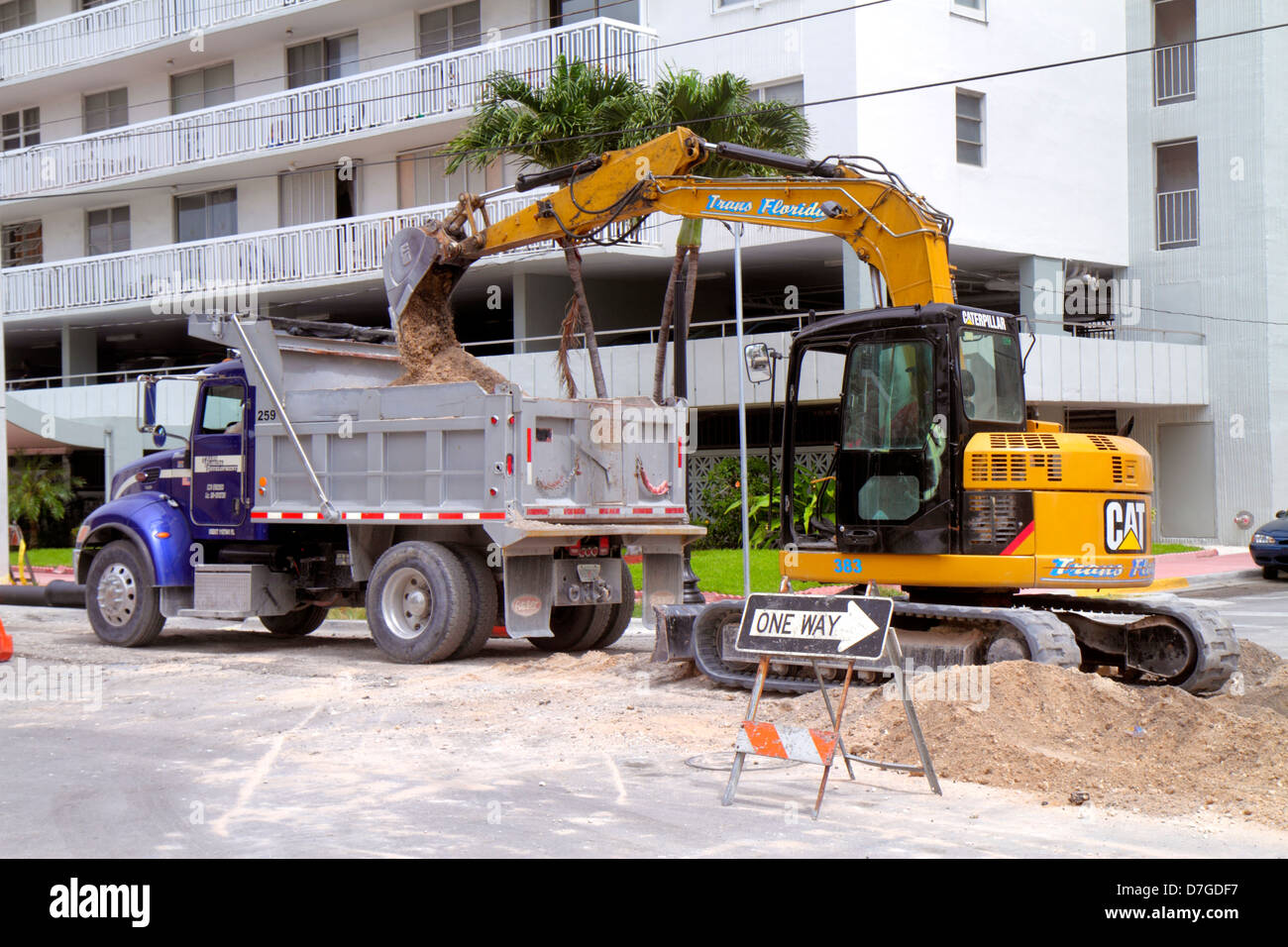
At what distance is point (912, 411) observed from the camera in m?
11.1

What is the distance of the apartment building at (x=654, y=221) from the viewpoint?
26.8m

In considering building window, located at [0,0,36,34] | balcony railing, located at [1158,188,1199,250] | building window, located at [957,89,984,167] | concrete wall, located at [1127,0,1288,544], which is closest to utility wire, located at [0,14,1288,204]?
building window, located at [957,89,984,167]

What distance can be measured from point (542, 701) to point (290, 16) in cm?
2523

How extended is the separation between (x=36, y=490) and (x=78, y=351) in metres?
6.68

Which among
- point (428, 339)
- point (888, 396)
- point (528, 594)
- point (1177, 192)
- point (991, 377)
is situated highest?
point (1177, 192)

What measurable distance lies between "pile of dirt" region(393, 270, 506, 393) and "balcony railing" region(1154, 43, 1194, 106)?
2247 cm

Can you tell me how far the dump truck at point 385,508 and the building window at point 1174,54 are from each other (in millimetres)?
21794

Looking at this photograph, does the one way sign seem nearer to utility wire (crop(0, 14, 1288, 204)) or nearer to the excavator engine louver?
the excavator engine louver

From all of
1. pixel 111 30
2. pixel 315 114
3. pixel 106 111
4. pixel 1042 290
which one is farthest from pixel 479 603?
pixel 106 111

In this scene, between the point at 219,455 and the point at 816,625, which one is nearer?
the point at 816,625

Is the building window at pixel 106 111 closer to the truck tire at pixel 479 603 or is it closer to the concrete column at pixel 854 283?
the concrete column at pixel 854 283

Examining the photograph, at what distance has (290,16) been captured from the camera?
32750 mm

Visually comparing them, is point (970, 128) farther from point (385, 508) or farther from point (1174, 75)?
point (385, 508)

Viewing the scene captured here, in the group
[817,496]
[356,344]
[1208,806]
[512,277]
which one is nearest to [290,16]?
[512,277]
